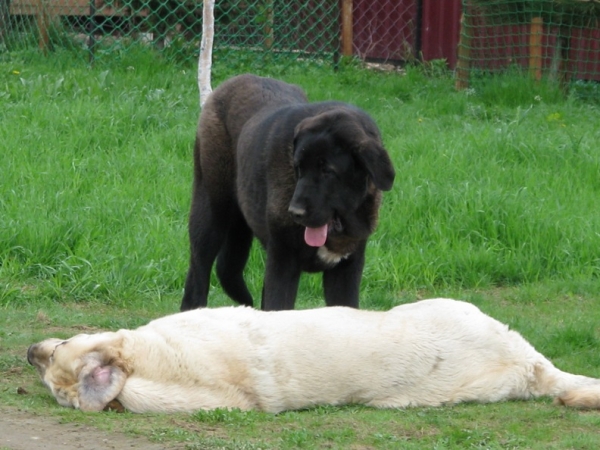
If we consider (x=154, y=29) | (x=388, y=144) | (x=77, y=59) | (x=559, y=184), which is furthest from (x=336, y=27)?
(x=559, y=184)

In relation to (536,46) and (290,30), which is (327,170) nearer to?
(536,46)

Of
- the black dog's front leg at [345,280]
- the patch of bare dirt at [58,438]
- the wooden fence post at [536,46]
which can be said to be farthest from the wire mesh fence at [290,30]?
the patch of bare dirt at [58,438]

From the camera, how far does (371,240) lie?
293 inches

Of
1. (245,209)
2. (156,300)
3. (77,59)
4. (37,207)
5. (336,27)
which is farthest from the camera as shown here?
(336,27)

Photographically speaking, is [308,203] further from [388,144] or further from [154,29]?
[154,29]

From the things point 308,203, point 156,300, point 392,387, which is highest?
point 308,203

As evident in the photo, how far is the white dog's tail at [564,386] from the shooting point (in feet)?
14.1

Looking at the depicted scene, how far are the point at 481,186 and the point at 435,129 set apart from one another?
1.77m

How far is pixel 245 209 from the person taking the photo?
18.4 feet

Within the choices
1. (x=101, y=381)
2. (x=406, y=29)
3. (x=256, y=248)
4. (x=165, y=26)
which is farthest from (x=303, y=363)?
(x=406, y=29)

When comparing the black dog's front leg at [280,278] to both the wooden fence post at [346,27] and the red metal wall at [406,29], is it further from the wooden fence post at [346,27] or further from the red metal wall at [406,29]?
the red metal wall at [406,29]

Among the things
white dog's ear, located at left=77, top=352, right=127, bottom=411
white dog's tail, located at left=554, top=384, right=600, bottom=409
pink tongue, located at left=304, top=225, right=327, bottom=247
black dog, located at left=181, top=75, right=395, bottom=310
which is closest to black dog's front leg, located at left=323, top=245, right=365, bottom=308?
black dog, located at left=181, top=75, right=395, bottom=310

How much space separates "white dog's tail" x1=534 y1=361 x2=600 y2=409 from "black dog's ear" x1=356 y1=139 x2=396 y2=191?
1145mm

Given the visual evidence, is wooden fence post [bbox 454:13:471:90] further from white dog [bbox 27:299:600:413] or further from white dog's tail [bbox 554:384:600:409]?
white dog's tail [bbox 554:384:600:409]
